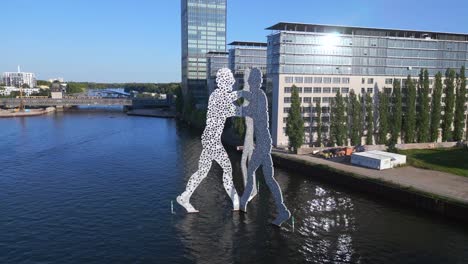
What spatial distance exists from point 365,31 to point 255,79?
59268 millimetres

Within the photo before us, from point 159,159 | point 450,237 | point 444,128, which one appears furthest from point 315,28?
point 450,237

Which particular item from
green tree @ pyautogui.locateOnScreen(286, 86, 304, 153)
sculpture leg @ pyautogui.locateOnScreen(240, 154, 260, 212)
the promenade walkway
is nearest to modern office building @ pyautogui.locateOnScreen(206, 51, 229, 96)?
green tree @ pyautogui.locateOnScreen(286, 86, 304, 153)

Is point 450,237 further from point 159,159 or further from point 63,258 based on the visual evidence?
point 159,159

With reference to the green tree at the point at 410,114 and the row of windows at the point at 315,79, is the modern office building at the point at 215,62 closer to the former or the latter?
the row of windows at the point at 315,79

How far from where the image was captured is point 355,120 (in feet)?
250

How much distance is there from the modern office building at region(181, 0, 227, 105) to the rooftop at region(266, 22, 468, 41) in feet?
293

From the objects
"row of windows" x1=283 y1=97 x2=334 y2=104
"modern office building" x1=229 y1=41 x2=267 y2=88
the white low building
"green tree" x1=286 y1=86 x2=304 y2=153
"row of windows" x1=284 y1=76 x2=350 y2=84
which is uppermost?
"modern office building" x1=229 y1=41 x2=267 y2=88

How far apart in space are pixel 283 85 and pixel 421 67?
33662 millimetres

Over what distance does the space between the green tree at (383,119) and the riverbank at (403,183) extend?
1676 cm

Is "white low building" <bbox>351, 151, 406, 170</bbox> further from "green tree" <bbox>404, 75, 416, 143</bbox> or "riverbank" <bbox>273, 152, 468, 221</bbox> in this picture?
"green tree" <bbox>404, 75, 416, 143</bbox>

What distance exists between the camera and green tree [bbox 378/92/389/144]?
77.0m

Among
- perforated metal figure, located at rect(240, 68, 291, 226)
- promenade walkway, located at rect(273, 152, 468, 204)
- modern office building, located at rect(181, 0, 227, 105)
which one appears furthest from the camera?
modern office building, located at rect(181, 0, 227, 105)

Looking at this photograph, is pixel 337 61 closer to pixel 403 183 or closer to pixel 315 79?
pixel 315 79

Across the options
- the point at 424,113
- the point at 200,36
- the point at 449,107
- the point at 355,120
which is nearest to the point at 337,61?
the point at 355,120
